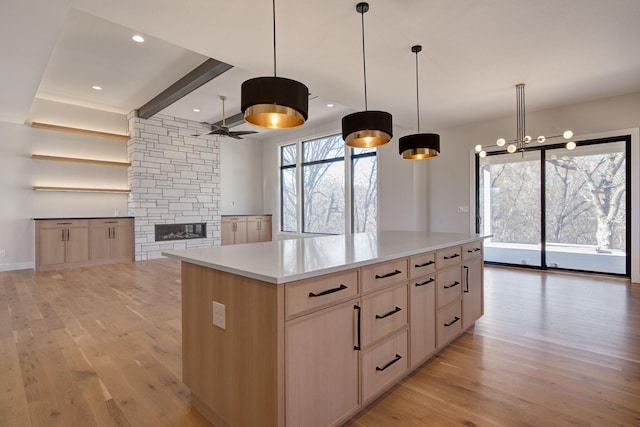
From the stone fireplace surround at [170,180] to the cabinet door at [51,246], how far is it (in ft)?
4.02

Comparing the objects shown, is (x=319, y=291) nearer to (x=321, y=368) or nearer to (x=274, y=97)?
(x=321, y=368)

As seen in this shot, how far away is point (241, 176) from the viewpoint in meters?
9.21

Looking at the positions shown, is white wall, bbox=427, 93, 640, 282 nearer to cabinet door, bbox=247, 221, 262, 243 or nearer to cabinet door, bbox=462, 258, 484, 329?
cabinet door, bbox=462, 258, 484, 329

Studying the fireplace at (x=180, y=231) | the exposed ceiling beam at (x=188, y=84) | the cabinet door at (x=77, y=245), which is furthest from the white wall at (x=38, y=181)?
the exposed ceiling beam at (x=188, y=84)

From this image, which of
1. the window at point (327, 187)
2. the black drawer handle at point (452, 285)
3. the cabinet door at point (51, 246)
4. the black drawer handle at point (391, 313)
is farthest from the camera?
the window at point (327, 187)

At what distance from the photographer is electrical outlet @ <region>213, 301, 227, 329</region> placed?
156cm

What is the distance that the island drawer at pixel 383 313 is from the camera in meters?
1.73

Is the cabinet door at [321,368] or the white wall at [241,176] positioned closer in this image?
the cabinet door at [321,368]

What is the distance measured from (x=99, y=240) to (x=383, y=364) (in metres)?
6.42

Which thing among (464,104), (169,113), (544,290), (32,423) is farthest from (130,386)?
(169,113)

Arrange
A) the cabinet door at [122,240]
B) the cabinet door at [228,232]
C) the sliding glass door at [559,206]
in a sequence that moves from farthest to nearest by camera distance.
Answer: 1. the cabinet door at [228,232]
2. the cabinet door at [122,240]
3. the sliding glass door at [559,206]

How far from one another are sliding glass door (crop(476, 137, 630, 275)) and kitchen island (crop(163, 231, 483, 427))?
181 inches

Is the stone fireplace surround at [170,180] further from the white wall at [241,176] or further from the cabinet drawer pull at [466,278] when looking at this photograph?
the cabinet drawer pull at [466,278]

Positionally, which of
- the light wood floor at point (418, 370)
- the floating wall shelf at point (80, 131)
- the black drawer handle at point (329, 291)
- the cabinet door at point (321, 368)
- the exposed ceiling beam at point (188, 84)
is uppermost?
the exposed ceiling beam at point (188, 84)
